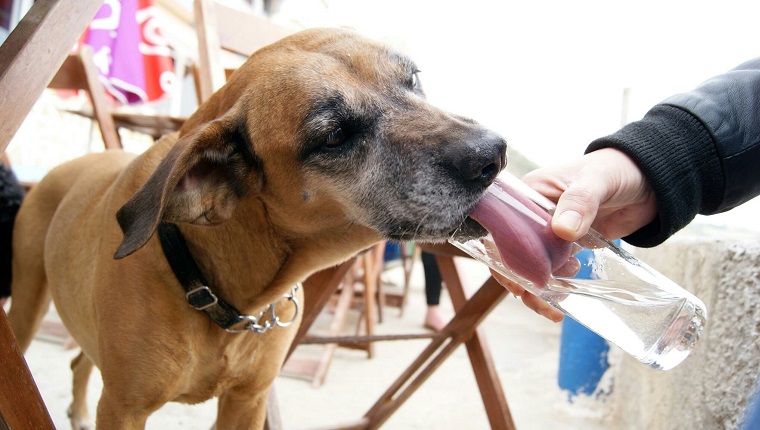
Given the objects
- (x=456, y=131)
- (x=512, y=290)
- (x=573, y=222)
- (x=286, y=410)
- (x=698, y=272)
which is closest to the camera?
(x=573, y=222)

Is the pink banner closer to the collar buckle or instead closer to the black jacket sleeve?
the collar buckle

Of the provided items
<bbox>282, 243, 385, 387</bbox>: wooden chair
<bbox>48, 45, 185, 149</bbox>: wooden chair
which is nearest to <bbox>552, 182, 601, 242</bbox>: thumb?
<bbox>282, 243, 385, 387</bbox>: wooden chair

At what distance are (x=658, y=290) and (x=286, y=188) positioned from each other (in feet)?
2.80

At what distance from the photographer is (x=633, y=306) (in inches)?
49.1

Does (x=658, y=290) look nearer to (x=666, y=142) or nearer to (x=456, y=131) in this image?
(x=666, y=142)

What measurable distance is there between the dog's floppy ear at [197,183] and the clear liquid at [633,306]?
2.16 feet

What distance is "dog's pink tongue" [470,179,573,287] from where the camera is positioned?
1.07m

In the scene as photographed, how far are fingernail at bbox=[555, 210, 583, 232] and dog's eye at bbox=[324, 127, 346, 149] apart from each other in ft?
1.75

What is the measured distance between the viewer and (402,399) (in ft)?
7.22

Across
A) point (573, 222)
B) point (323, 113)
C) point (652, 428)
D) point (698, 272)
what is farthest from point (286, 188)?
point (652, 428)

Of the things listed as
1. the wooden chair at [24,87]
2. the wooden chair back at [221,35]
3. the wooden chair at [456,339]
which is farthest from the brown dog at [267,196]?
the wooden chair back at [221,35]

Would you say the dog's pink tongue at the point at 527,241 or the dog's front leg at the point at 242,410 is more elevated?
the dog's pink tongue at the point at 527,241

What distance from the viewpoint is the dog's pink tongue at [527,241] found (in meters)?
1.07

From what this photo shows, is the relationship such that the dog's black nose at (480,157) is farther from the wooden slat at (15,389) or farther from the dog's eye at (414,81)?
the wooden slat at (15,389)
